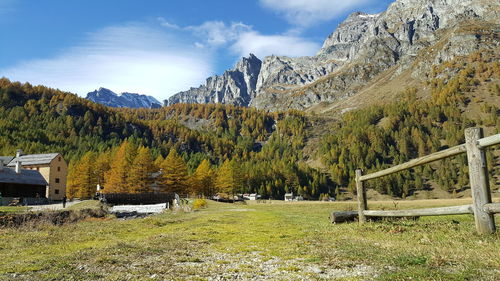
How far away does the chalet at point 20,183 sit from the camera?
69.9 metres

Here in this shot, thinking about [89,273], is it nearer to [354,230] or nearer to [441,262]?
[441,262]

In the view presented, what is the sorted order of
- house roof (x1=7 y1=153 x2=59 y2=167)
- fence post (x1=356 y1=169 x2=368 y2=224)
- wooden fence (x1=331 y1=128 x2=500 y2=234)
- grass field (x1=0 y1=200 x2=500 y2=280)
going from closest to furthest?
1. grass field (x1=0 y1=200 x2=500 y2=280)
2. wooden fence (x1=331 y1=128 x2=500 y2=234)
3. fence post (x1=356 y1=169 x2=368 y2=224)
4. house roof (x1=7 y1=153 x2=59 y2=167)

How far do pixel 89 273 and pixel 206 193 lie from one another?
114 m

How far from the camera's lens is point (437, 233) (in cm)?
1014

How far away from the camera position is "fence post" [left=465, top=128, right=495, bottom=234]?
8414 millimetres

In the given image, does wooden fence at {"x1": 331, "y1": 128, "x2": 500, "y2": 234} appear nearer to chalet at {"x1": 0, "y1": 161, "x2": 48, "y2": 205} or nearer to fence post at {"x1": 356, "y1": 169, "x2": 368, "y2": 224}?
fence post at {"x1": 356, "y1": 169, "x2": 368, "y2": 224}

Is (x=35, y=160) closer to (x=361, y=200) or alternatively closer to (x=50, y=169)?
(x=50, y=169)

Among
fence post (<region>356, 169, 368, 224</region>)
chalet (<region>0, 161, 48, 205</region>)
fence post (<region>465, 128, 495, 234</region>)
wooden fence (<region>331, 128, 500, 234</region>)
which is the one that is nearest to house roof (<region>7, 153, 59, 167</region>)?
chalet (<region>0, 161, 48, 205</region>)

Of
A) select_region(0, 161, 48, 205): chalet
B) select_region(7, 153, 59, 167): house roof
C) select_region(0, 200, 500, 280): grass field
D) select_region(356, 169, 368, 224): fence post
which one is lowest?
select_region(0, 200, 500, 280): grass field

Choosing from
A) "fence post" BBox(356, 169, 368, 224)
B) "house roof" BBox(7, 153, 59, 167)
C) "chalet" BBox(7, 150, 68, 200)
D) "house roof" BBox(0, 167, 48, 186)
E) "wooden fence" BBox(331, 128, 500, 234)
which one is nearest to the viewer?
"wooden fence" BBox(331, 128, 500, 234)

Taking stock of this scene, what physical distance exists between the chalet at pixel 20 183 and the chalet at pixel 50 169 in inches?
193

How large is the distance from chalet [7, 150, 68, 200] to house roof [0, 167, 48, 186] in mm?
5487

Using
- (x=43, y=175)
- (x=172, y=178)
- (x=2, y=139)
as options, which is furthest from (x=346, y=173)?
(x=2, y=139)

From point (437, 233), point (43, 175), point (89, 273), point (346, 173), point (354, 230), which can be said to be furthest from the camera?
point (346, 173)
